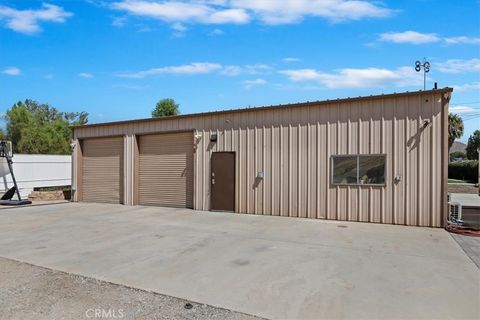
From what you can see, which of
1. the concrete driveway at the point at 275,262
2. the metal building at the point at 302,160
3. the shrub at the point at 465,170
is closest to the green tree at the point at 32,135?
the metal building at the point at 302,160

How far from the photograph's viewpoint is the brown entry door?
12.0m

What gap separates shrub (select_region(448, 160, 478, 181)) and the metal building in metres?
23.9

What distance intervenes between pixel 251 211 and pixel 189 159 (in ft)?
10.3

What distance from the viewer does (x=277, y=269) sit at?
535 centimetres

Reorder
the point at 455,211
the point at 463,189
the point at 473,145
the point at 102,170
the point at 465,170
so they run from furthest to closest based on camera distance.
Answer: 1. the point at 473,145
2. the point at 465,170
3. the point at 463,189
4. the point at 102,170
5. the point at 455,211

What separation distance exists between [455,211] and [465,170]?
24933mm

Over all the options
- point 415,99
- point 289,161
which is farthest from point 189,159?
point 415,99

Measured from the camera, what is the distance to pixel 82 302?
162 inches

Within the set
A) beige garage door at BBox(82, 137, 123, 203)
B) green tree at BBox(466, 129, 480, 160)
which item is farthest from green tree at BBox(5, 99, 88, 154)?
green tree at BBox(466, 129, 480, 160)

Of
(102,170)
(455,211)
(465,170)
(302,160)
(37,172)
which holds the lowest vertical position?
(455,211)

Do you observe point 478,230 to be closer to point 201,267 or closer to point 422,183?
point 422,183
